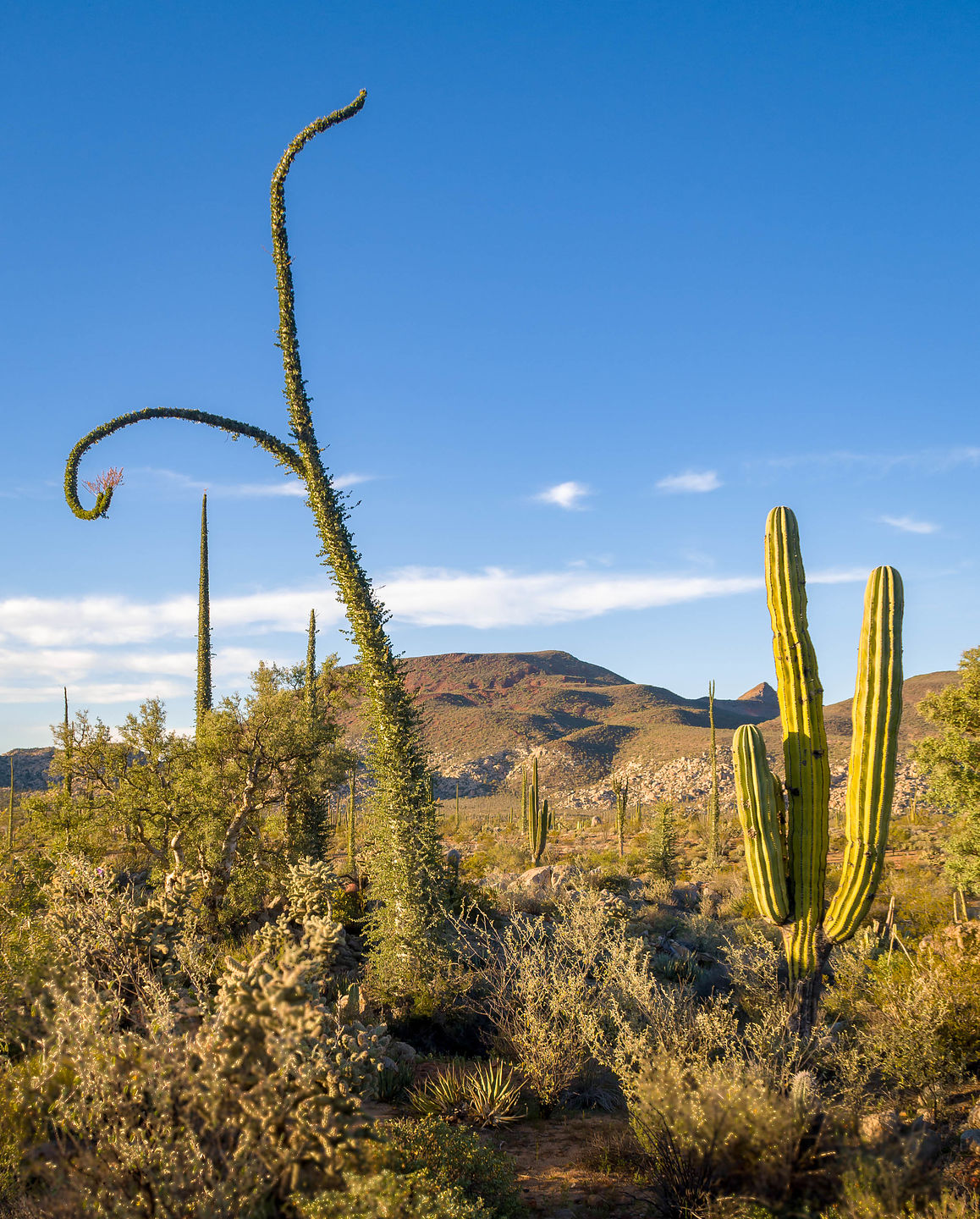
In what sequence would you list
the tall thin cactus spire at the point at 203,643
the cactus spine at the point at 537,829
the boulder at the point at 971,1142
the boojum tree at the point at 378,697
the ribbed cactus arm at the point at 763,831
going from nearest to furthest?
the boulder at the point at 971,1142 < the ribbed cactus arm at the point at 763,831 < the boojum tree at the point at 378,697 < the tall thin cactus spire at the point at 203,643 < the cactus spine at the point at 537,829

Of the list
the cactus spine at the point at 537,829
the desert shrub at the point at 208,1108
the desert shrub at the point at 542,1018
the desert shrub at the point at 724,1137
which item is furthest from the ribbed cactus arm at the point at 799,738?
the cactus spine at the point at 537,829

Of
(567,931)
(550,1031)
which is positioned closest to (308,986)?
(550,1031)

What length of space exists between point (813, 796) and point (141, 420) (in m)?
8.72

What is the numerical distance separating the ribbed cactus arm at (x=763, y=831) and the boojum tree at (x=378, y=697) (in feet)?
12.3

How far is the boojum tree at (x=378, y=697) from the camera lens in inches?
368

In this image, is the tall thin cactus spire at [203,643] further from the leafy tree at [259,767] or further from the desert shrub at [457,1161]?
the desert shrub at [457,1161]

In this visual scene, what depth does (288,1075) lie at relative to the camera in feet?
13.5

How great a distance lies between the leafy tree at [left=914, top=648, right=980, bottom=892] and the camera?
13570mm

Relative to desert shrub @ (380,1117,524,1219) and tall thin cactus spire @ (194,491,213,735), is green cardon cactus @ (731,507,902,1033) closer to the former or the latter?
desert shrub @ (380,1117,524,1219)

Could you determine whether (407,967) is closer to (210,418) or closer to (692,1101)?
(692,1101)

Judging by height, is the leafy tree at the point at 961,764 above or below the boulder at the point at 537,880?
above

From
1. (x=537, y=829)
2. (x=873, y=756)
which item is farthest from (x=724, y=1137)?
(x=537, y=829)

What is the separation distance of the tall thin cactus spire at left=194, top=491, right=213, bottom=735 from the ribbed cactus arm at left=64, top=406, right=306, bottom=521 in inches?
289

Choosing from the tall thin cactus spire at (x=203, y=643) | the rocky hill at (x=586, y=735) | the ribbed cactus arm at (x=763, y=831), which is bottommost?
the rocky hill at (x=586, y=735)
